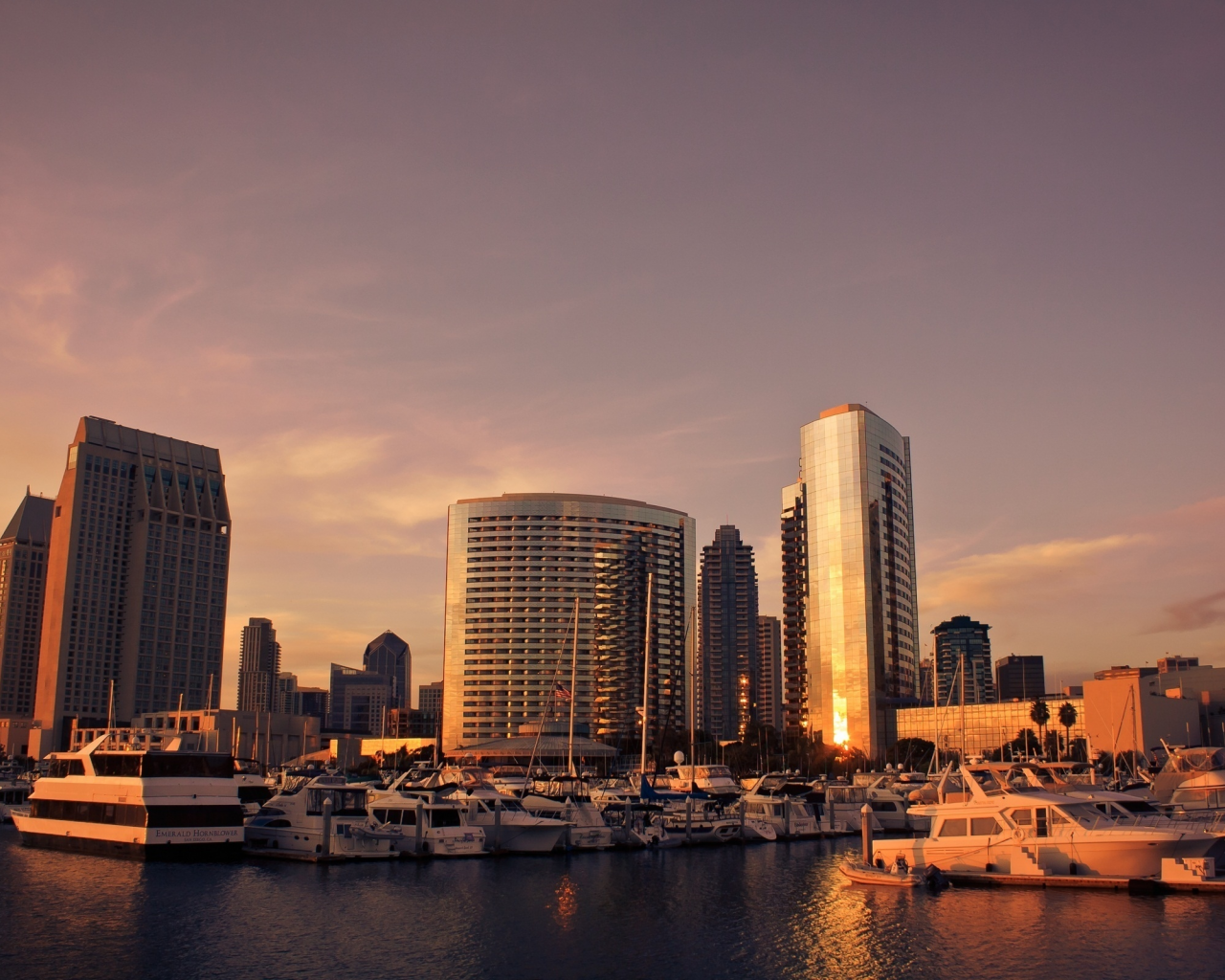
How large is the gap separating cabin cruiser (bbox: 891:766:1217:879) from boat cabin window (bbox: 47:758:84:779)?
151 feet

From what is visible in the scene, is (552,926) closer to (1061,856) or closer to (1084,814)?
(1061,856)

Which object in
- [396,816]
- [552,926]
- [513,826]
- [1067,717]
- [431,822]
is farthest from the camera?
[1067,717]

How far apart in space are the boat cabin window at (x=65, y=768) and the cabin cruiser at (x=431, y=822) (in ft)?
55.3

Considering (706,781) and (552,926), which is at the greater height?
(706,781)

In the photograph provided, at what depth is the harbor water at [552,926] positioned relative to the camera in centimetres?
3719

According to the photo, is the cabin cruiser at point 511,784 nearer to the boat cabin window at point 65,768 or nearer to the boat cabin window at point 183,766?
the boat cabin window at point 183,766

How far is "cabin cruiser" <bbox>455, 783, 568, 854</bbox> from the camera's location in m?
68.1

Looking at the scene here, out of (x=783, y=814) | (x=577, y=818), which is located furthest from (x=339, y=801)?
(x=783, y=814)

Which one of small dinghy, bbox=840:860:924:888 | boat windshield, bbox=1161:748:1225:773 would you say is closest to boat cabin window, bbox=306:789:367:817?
small dinghy, bbox=840:860:924:888

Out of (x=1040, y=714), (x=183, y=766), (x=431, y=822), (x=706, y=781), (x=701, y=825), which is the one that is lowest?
(x=701, y=825)

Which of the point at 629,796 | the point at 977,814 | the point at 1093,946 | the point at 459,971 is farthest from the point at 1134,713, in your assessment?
the point at 459,971

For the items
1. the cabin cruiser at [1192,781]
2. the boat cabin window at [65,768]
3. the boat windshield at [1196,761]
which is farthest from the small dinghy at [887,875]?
the boat cabin window at [65,768]

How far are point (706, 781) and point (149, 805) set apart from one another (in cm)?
5643

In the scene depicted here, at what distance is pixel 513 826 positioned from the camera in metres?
68.2
